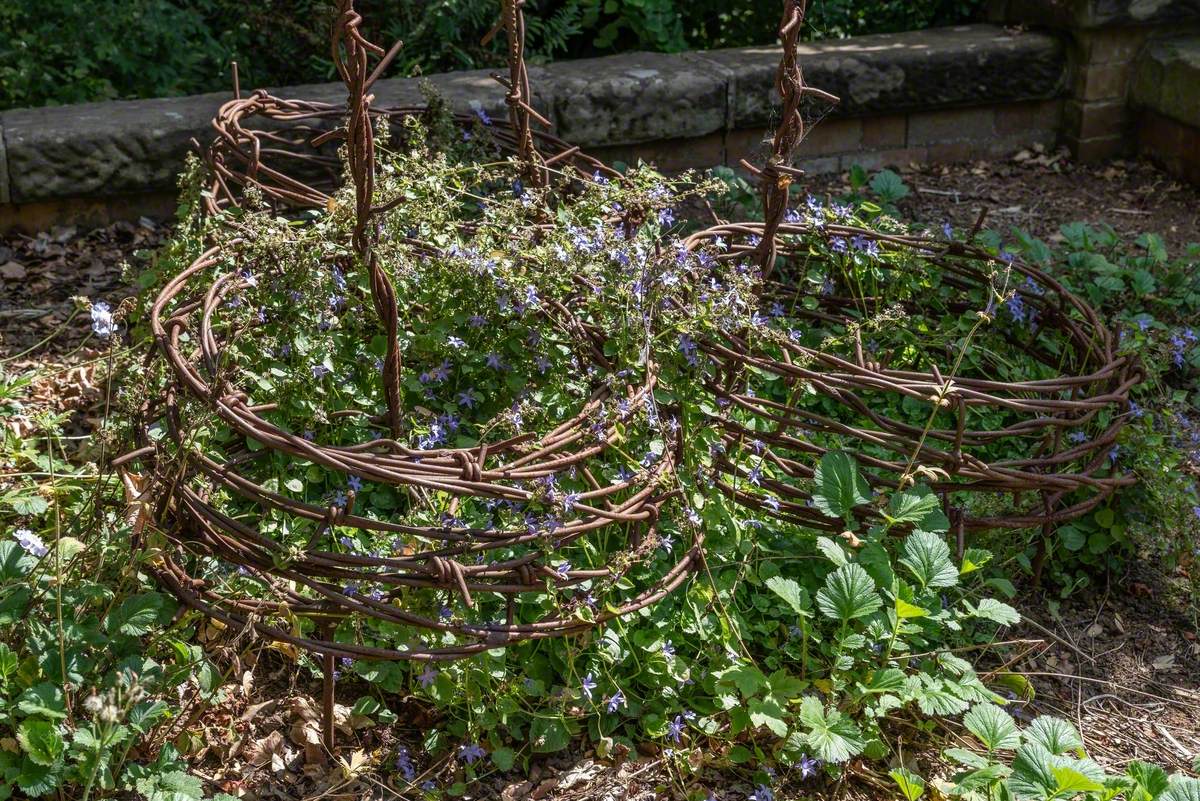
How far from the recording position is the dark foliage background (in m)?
4.86

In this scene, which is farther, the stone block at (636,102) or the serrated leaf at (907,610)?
the stone block at (636,102)

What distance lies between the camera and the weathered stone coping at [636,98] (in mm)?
A: 4145

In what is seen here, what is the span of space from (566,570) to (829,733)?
1.83 ft

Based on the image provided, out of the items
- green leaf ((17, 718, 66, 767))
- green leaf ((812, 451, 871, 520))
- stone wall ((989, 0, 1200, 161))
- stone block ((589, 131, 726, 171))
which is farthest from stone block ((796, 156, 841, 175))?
green leaf ((17, 718, 66, 767))

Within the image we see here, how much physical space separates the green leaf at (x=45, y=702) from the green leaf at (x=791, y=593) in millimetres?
1270

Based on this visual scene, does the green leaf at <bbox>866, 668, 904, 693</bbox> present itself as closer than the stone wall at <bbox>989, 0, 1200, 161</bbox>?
Yes

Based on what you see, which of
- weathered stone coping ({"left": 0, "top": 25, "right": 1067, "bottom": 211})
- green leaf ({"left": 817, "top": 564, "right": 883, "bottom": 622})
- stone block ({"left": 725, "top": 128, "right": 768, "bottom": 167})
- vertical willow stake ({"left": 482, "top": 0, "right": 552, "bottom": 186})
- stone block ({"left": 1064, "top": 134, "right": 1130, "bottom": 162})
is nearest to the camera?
green leaf ({"left": 817, "top": 564, "right": 883, "bottom": 622})

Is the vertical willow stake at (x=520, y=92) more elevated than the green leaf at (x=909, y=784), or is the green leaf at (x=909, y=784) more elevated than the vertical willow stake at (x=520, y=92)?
the vertical willow stake at (x=520, y=92)

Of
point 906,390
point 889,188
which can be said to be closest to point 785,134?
point 906,390

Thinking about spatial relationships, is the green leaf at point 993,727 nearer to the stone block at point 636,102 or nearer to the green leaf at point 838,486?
the green leaf at point 838,486

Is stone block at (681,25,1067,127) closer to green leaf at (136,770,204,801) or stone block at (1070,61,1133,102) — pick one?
stone block at (1070,61,1133,102)

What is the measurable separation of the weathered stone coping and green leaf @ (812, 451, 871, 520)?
1.75 metres

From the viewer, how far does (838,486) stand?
251 cm

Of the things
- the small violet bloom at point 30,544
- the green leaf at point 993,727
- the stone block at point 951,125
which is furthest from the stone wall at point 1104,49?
the small violet bloom at point 30,544
